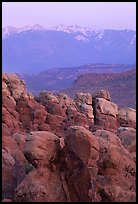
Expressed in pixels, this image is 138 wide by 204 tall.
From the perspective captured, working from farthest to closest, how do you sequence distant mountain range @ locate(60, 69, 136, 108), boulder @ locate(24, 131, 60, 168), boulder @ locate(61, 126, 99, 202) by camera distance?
distant mountain range @ locate(60, 69, 136, 108), boulder @ locate(24, 131, 60, 168), boulder @ locate(61, 126, 99, 202)

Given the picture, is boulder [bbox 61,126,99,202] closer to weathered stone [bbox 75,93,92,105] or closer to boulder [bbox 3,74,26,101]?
boulder [bbox 3,74,26,101]

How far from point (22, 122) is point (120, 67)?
122 metres

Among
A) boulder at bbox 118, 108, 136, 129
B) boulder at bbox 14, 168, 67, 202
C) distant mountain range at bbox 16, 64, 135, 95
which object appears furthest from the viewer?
distant mountain range at bbox 16, 64, 135, 95

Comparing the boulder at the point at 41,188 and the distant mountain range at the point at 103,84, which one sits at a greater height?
the distant mountain range at the point at 103,84

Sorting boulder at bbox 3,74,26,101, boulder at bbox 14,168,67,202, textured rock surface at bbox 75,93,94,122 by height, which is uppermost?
boulder at bbox 3,74,26,101

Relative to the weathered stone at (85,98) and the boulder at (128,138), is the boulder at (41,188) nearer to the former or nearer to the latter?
the boulder at (128,138)

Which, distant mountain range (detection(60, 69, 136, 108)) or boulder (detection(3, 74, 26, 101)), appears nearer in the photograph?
boulder (detection(3, 74, 26, 101))

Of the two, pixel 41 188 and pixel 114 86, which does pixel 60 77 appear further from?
pixel 41 188

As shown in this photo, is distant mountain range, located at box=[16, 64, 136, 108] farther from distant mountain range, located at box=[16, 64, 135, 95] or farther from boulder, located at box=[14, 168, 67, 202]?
boulder, located at box=[14, 168, 67, 202]

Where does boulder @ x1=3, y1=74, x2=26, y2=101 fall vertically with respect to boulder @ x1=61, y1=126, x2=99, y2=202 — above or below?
above

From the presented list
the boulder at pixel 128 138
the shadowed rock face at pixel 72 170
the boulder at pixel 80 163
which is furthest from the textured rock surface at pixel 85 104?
the boulder at pixel 80 163

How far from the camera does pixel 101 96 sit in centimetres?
3672

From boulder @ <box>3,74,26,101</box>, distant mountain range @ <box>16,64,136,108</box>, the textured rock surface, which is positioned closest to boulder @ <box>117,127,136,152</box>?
the textured rock surface

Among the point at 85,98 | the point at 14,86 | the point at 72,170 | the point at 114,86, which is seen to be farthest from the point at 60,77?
the point at 72,170
